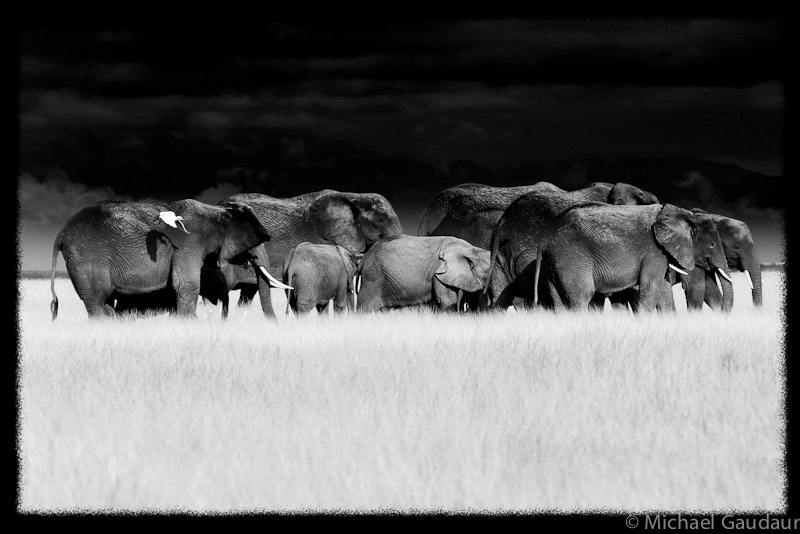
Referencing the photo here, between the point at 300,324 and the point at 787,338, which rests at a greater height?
the point at 787,338

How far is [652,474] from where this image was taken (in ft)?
17.8

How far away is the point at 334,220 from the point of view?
20.4m

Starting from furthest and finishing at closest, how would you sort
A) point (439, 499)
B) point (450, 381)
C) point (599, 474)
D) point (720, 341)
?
point (720, 341) → point (450, 381) → point (599, 474) → point (439, 499)

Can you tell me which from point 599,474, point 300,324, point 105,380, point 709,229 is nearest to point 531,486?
point 599,474

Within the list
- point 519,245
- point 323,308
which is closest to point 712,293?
point 519,245

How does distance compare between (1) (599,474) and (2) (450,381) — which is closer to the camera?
(1) (599,474)

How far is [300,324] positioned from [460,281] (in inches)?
177

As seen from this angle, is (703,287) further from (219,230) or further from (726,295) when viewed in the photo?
(219,230)

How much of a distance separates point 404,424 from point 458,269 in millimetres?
10669

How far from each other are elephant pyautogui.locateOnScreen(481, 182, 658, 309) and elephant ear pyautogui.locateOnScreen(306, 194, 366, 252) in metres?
4.10

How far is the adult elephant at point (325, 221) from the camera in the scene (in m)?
20.3

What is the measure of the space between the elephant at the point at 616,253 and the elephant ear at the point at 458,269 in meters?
1.71

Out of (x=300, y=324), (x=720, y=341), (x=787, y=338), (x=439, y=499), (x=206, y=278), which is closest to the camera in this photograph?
(x=439, y=499)

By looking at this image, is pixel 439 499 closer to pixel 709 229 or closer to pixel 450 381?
pixel 450 381
